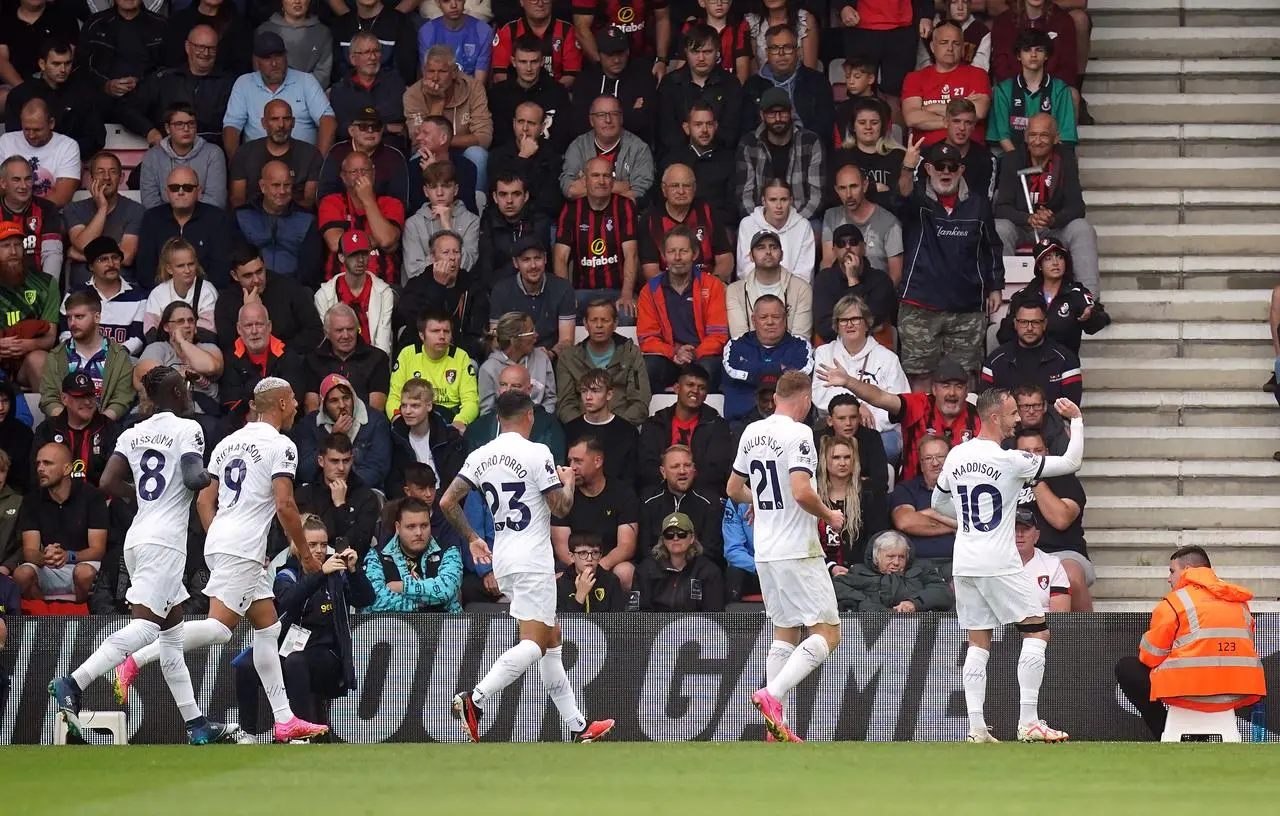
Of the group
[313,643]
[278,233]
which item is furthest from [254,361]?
[313,643]

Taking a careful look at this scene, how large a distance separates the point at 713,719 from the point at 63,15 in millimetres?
9529

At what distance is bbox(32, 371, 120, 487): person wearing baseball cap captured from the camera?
47.8ft

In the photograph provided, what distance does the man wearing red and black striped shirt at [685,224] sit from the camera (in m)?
15.3

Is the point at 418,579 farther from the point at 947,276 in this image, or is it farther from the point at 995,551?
the point at 947,276

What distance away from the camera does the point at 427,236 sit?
1562cm

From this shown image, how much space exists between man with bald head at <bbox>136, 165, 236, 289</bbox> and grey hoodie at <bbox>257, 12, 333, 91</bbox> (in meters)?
1.82

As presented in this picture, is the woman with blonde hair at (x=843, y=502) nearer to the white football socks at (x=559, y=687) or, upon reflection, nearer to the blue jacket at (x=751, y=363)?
the blue jacket at (x=751, y=363)

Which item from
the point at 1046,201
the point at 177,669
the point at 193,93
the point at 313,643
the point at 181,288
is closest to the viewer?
the point at 177,669

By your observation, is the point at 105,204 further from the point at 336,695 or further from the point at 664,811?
the point at 664,811

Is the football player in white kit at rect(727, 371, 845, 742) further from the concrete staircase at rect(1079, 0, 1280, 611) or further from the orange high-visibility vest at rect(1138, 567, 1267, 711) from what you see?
the concrete staircase at rect(1079, 0, 1280, 611)

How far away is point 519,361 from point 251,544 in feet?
12.1

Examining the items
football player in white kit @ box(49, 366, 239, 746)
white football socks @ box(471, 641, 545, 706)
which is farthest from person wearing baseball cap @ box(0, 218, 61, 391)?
white football socks @ box(471, 641, 545, 706)

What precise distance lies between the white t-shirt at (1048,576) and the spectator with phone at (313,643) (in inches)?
185

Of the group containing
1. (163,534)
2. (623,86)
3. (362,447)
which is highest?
(623,86)
